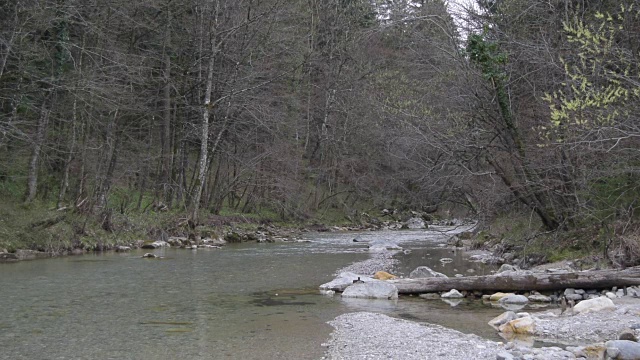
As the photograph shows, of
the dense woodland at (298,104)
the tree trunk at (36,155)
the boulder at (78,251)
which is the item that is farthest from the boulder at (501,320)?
the tree trunk at (36,155)

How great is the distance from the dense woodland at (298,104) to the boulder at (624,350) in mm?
4234

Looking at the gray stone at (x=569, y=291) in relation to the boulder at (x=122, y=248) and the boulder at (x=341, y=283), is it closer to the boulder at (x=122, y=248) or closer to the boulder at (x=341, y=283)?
the boulder at (x=341, y=283)

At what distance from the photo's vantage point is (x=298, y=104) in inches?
1355

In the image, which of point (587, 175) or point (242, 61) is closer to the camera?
point (587, 175)

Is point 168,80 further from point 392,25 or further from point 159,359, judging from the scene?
point 159,359

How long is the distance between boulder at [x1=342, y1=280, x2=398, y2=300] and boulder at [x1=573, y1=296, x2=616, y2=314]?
304 centimetres

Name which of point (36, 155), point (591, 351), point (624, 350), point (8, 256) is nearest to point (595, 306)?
point (591, 351)

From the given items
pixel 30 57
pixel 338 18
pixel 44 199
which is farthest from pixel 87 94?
pixel 338 18

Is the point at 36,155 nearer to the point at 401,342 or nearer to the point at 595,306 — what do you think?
the point at 401,342

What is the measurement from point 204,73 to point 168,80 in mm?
2156

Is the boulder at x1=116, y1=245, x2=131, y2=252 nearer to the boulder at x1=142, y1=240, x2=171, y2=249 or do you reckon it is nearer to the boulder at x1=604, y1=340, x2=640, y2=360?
the boulder at x1=142, y1=240, x2=171, y2=249

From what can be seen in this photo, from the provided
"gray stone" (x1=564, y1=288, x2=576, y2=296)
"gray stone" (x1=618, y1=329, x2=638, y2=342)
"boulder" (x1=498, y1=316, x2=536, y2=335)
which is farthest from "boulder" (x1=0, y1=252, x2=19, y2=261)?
"gray stone" (x1=618, y1=329, x2=638, y2=342)

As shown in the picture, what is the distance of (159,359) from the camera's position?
6898 mm

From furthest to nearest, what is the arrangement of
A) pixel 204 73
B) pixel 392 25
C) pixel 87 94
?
pixel 204 73 → pixel 87 94 → pixel 392 25
